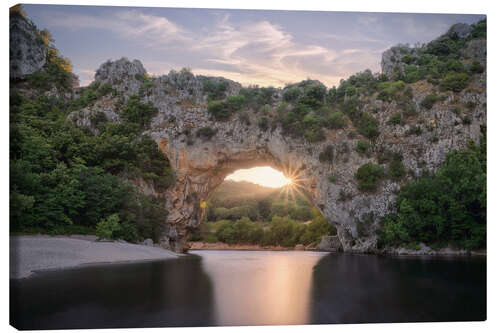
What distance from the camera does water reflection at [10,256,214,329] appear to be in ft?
18.9

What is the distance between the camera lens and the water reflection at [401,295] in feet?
21.2

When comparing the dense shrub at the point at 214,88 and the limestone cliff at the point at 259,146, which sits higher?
the dense shrub at the point at 214,88

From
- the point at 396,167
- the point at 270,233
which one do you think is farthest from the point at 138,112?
the point at 270,233

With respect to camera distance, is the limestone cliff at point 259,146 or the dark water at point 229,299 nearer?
the dark water at point 229,299

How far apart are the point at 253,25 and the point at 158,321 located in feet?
22.7

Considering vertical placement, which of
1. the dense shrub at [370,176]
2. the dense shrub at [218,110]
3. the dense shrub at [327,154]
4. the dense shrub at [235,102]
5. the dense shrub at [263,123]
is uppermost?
the dense shrub at [235,102]

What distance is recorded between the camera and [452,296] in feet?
25.2

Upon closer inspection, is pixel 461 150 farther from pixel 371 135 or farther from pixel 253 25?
pixel 253 25

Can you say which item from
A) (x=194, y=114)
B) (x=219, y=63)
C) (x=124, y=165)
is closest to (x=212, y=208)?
(x=194, y=114)

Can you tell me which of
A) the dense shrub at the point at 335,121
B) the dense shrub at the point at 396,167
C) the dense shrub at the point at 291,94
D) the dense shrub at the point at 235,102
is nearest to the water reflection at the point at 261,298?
the dense shrub at the point at 396,167

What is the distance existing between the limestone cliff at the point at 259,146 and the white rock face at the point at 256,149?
6cm

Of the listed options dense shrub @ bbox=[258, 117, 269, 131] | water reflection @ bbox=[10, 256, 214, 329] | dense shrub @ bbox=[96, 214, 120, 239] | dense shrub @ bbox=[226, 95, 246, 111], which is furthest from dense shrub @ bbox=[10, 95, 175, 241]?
dense shrub @ bbox=[258, 117, 269, 131]

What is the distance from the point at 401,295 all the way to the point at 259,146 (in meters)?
16.9

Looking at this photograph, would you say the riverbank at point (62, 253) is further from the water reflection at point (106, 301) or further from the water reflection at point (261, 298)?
the water reflection at point (261, 298)
